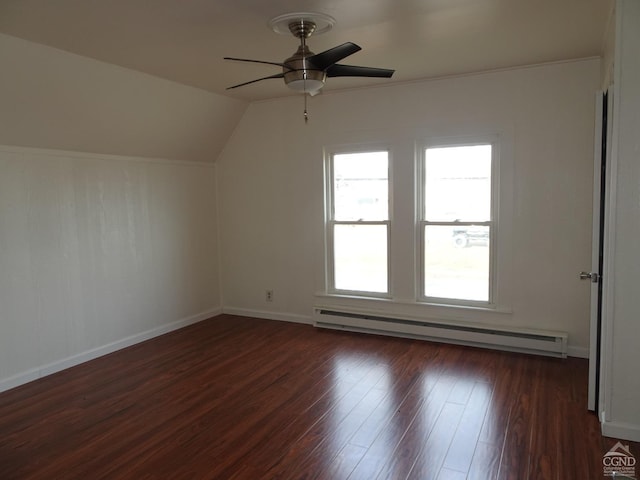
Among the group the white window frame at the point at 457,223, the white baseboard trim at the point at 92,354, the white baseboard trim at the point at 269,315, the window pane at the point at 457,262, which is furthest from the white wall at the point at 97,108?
the window pane at the point at 457,262

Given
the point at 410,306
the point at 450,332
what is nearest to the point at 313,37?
the point at 410,306

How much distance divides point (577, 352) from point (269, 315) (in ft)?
10.6

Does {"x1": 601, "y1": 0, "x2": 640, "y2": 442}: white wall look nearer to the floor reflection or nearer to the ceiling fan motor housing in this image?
the floor reflection

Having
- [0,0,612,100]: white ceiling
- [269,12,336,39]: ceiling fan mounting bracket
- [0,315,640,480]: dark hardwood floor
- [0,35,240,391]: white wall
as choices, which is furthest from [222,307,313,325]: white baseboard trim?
[269,12,336,39]: ceiling fan mounting bracket

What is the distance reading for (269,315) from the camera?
17.7ft

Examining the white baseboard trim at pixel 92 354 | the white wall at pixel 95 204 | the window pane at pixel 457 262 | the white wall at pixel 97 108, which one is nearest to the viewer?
the white wall at pixel 97 108

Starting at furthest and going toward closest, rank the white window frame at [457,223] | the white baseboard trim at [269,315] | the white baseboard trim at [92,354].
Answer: the white baseboard trim at [269,315] < the white window frame at [457,223] < the white baseboard trim at [92,354]

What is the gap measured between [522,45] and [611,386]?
95.7 inches

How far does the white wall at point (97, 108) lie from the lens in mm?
3111

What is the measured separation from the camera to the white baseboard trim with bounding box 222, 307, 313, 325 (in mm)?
5156

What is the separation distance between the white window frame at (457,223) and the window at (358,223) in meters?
0.34

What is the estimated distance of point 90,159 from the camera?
4137 millimetres

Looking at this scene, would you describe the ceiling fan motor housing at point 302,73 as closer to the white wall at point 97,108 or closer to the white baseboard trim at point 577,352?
the white wall at point 97,108

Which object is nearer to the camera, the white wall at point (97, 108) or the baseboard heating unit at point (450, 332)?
the white wall at point (97, 108)
